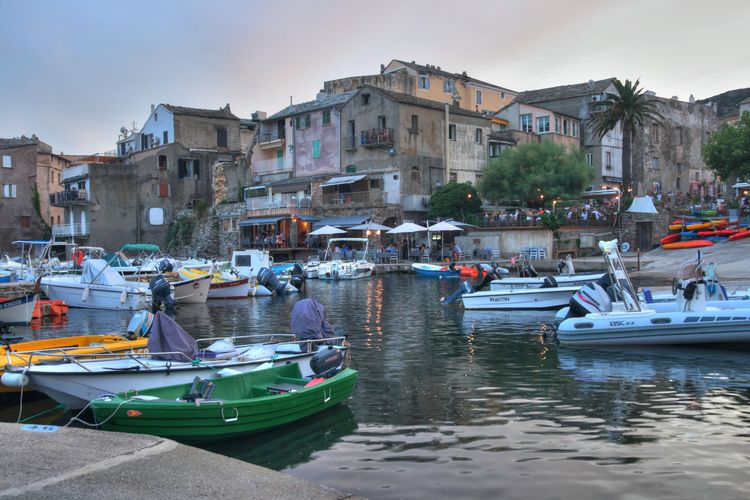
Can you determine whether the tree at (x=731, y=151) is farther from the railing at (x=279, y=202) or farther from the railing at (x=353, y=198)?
the railing at (x=279, y=202)

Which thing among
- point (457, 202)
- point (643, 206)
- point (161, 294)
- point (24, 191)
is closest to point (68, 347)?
point (161, 294)

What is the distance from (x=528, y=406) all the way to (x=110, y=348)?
8105 mm

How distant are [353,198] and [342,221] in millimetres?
2927

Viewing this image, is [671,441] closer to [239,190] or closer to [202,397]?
[202,397]

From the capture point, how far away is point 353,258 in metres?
49.2

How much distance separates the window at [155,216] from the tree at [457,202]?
2927cm

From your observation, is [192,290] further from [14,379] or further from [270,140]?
[270,140]

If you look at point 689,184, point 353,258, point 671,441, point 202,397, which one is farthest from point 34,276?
point 689,184

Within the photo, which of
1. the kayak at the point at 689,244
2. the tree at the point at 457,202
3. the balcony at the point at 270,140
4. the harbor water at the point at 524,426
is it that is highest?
the balcony at the point at 270,140

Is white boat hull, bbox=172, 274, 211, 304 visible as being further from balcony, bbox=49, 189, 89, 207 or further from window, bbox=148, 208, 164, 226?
balcony, bbox=49, 189, 89, 207

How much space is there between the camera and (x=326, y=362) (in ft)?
38.1

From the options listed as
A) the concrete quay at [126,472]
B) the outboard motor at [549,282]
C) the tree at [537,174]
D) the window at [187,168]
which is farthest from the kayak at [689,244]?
the window at [187,168]

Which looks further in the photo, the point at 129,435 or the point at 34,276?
the point at 34,276

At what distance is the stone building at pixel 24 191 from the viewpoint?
231 ft
